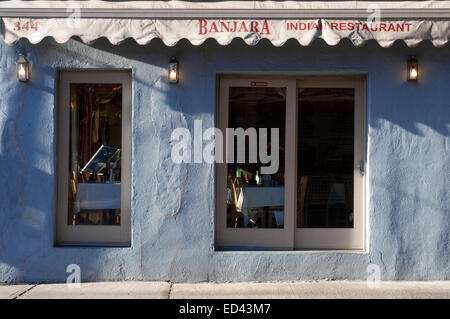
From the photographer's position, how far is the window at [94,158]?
7.15 metres

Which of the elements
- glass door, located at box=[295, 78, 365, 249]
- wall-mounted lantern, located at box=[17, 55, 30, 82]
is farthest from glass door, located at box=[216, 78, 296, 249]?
wall-mounted lantern, located at box=[17, 55, 30, 82]

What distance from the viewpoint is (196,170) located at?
6.94 metres

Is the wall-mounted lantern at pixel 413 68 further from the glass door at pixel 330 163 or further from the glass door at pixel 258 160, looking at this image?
the glass door at pixel 258 160

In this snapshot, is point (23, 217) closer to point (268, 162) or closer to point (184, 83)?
point (184, 83)

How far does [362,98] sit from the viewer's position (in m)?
7.14

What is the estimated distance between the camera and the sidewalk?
6.42m

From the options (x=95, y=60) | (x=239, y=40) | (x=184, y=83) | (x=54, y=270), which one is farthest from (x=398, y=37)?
(x=54, y=270)

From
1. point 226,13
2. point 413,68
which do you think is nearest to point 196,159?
point 226,13

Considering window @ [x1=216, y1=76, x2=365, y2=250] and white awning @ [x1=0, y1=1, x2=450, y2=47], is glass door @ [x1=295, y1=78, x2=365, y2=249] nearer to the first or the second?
window @ [x1=216, y1=76, x2=365, y2=250]

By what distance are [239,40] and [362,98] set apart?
1.65 m

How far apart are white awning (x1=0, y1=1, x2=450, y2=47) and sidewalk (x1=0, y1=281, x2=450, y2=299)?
8.92 feet

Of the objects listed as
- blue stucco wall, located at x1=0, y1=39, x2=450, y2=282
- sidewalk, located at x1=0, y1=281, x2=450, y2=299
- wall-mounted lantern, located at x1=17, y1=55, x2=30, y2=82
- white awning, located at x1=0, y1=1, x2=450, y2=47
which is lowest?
sidewalk, located at x1=0, y1=281, x2=450, y2=299

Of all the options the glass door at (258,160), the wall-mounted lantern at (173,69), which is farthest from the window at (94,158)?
the glass door at (258,160)

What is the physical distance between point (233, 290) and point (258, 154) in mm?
1675
